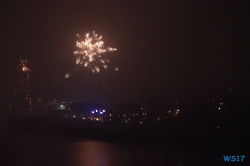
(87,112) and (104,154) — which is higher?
(87,112)

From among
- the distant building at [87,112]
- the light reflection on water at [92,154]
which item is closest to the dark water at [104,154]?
the light reflection on water at [92,154]

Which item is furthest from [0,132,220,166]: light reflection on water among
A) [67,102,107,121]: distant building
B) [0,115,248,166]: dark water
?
[67,102,107,121]: distant building

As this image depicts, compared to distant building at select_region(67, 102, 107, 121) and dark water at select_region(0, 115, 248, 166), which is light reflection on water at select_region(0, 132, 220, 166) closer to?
dark water at select_region(0, 115, 248, 166)

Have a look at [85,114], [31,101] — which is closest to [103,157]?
[85,114]

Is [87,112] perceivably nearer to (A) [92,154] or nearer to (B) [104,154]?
(A) [92,154]

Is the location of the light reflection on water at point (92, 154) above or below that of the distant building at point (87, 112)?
below

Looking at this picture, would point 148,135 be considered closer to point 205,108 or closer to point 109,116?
point 205,108

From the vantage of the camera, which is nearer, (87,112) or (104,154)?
(104,154)

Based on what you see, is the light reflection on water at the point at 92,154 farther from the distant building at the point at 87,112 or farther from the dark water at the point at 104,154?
the distant building at the point at 87,112

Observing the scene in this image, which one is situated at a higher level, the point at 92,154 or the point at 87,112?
the point at 87,112

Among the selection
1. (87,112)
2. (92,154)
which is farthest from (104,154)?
(87,112)
